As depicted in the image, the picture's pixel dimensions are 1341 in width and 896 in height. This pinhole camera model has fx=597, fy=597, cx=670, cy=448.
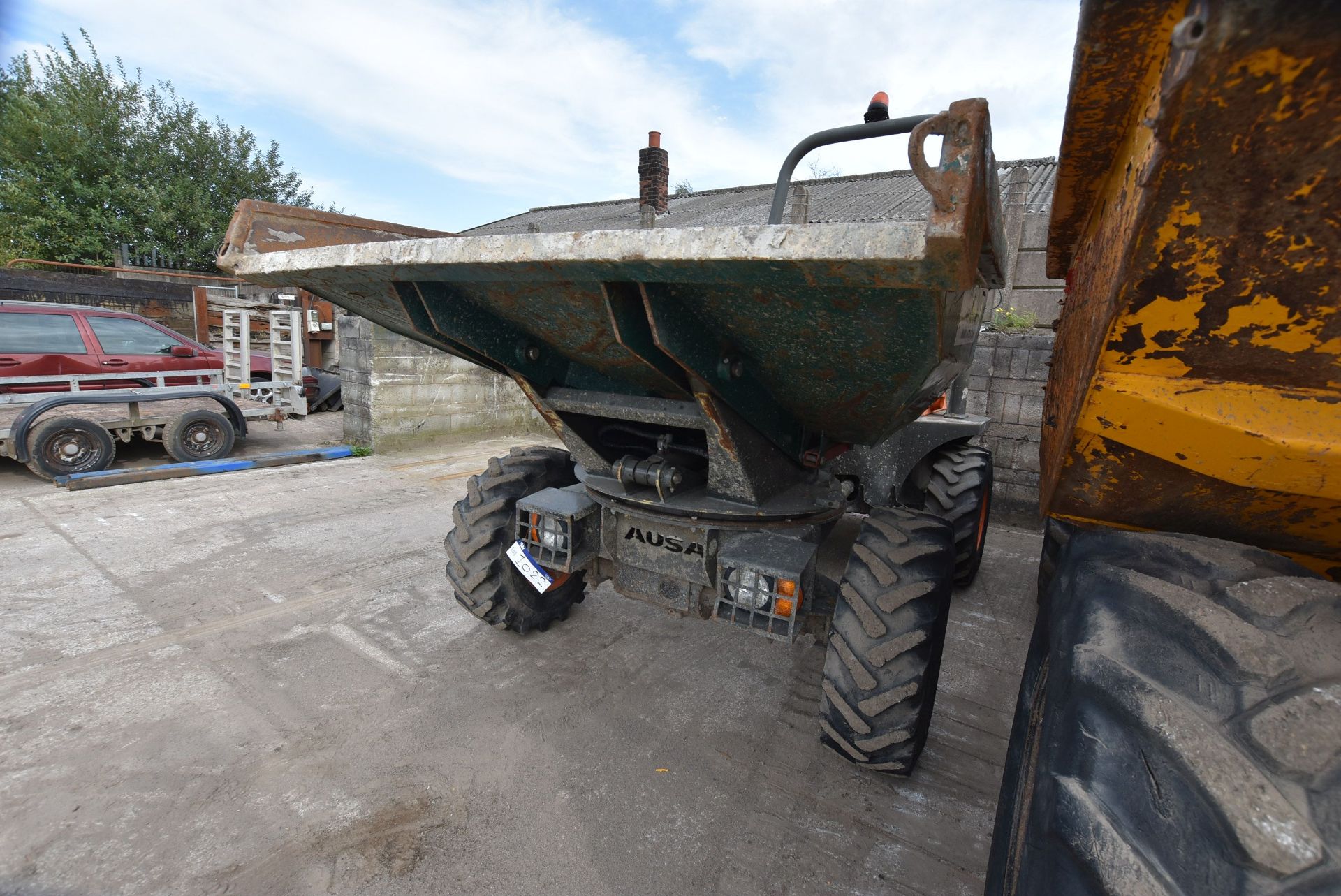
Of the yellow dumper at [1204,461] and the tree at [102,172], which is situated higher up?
the tree at [102,172]

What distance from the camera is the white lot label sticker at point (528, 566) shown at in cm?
265

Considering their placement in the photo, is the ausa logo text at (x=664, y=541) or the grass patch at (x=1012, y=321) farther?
the grass patch at (x=1012, y=321)

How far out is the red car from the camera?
6027 mm

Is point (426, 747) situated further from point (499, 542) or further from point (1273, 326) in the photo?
point (1273, 326)

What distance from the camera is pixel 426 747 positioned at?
235cm

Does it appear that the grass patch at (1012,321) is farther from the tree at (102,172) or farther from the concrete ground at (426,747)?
the tree at (102,172)

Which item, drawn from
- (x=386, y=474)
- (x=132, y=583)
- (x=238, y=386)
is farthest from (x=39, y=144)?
(x=132, y=583)

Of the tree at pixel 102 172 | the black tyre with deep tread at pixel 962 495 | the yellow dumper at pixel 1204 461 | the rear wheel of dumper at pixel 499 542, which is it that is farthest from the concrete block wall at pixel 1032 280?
the tree at pixel 102 172

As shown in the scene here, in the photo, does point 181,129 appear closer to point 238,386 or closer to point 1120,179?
point 238,386

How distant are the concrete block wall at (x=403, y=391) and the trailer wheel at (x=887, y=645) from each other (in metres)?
6.32

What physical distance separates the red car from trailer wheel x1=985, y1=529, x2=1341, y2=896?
8.70m

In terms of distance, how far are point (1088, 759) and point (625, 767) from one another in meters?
1.75

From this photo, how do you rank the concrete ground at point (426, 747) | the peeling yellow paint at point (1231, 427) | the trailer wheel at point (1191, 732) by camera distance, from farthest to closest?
the concrete ground at point (426, 747) → the peeling yellow paint at point (1231, 427) → the trailer wheel at point (1191, 732)

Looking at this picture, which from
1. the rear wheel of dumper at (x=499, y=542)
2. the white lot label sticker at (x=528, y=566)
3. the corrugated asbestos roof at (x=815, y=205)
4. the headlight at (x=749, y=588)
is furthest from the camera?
the corrugated asbestos roof at (x=815, y=205)
